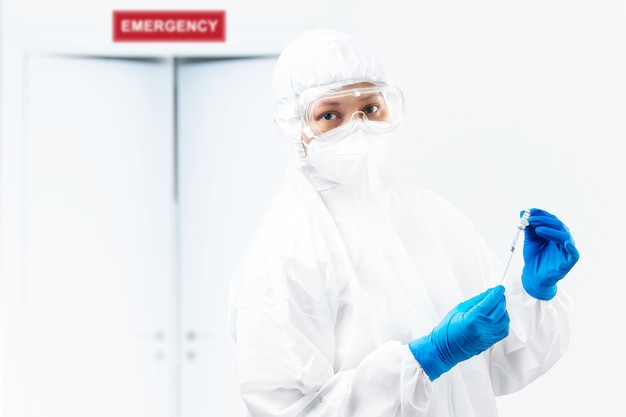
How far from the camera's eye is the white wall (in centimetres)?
262

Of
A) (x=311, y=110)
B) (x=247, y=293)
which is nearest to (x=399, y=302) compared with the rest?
(x=247, y=293)

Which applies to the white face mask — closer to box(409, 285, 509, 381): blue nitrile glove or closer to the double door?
box(409, 285, 509, 381): blue nitrile glove

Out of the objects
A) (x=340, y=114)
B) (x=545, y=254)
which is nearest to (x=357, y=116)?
(x=340, y=114)

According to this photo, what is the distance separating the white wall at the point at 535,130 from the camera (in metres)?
2.62

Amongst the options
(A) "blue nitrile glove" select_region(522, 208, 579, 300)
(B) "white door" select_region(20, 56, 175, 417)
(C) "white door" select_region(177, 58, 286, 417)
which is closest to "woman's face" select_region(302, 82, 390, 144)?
(A) "blue nitrile glove" select_region(522, 208, 579, 300)

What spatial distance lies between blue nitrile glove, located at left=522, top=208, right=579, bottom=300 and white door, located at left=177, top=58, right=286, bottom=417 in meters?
1.57

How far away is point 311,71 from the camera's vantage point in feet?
5.24

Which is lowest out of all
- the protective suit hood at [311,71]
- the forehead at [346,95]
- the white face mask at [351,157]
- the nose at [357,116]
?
the white face mask at [351,157]

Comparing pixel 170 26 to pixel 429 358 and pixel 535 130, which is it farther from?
pixel 429 358

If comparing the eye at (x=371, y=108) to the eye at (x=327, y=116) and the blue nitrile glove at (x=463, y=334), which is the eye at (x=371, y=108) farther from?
the blue nitrile glove at (x=463, y=334)

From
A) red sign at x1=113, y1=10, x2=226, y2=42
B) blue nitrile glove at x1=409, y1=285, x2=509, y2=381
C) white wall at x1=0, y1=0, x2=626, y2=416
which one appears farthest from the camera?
red sign at x1=113, y1=10, x2=226, y2=42

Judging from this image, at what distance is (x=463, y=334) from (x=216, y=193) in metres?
1.88

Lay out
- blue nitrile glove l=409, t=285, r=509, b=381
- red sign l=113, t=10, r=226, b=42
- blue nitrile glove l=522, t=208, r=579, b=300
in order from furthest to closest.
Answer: red sign l=113, t=10, r=226, b=42, blue nitrile glove l=522, t=208, r=579, b=300, blue nitrile glove l=409, t=285, r=509, b=381

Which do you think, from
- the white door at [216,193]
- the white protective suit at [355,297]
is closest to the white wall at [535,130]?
the white door at [216,193]
